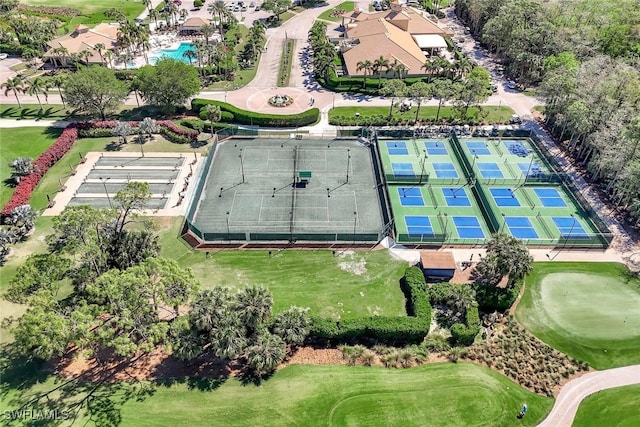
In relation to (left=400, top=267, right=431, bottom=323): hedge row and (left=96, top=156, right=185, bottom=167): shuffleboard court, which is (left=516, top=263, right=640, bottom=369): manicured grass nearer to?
(left=400, top=267, right=431, bottom=323): hedge row

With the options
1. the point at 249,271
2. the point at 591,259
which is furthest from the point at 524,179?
the point at 249,271

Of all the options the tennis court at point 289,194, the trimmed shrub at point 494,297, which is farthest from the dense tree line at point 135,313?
the trimmed shrub at point 494,297

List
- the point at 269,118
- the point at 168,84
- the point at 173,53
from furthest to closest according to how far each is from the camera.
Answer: the point at 173,53 < the point at 269,118 < the point at 168,84

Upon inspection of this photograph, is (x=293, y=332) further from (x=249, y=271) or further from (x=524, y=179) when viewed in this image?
(x=524, y=179)

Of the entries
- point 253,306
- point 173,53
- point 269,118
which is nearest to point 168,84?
Answer: point 269,118

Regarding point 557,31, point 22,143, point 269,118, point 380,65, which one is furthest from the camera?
point 557,31

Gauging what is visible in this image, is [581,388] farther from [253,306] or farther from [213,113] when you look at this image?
[213,113]

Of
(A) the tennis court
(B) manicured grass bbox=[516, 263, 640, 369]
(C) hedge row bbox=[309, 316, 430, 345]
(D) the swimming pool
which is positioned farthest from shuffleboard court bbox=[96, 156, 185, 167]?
(B) manicured grass bbox=[516, 263, 640, 369]
